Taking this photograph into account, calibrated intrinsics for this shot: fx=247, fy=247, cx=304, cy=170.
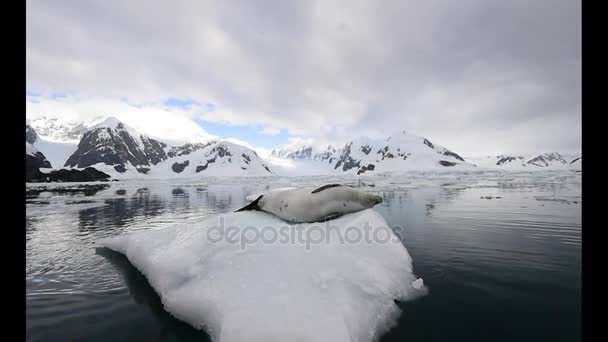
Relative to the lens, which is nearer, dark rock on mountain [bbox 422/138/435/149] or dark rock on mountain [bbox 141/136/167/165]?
dark rock on mountain [bbox 422/138/435/149]

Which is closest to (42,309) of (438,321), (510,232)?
(438,321)

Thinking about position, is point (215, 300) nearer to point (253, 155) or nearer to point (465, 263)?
point (465, 263)

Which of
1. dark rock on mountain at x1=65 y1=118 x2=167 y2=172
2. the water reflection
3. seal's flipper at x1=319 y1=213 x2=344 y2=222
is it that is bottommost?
the water reflection


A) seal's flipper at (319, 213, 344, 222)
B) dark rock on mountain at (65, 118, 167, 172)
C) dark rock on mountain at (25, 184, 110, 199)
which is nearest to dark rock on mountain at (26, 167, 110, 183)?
dark rock on mountain at (25, 184, 110, 199)

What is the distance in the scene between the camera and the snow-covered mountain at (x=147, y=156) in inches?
5507

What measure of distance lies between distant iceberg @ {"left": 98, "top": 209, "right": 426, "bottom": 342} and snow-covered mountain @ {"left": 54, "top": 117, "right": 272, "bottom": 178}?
143738 millimetres

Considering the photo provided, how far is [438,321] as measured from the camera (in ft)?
7.58

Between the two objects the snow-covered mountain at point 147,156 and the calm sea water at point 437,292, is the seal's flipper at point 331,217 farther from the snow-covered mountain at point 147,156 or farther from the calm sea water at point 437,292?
the snow-covered mountain at point 147,156

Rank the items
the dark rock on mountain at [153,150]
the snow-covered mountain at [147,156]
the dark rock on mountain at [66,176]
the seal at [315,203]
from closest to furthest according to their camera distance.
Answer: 1. the seal at [315,203]
2. the dark rock on mountain at [66,176]
3. the snow-covered mountain at [147,156]
4. the dark rock on mountain at [153,150]

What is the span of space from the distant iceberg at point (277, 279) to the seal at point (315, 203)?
713 mm

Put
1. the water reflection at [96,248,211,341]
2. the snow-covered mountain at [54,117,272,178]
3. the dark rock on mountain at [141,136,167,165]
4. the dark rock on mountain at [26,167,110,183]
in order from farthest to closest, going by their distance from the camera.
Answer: the dark rock on mountain at [141,136,167,165] → the snow-covered mountain at [54,117,272,178] → the dark rock on mountain at [26,167,110,183] → the water reflection at [96,248,211,341]

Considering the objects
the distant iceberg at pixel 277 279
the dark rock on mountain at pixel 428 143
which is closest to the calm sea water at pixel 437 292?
the distant iceberg at pixel 277 279

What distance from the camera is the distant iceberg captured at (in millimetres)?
1900

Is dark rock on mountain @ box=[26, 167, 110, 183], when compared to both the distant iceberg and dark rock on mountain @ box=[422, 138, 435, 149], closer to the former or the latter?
the distant iceberg
